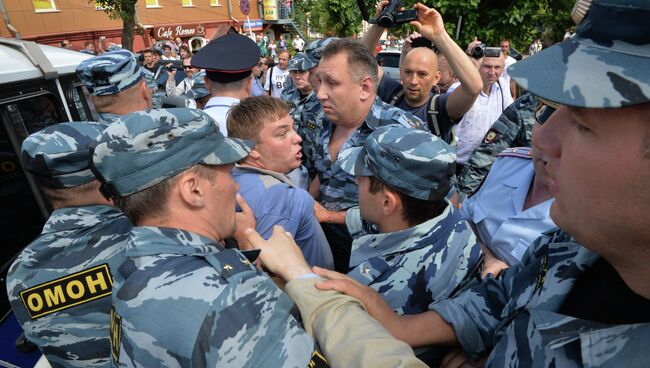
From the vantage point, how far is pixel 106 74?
305cm

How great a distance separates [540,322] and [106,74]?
3.41 metres

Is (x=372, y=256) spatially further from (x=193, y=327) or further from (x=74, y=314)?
(x=74, y=314)

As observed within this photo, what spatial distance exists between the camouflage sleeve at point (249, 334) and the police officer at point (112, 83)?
8.33 ft

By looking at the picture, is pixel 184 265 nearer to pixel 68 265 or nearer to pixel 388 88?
pixel 68 265

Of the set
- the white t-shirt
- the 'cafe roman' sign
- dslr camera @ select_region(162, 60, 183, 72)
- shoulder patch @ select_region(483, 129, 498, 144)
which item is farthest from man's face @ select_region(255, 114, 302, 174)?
the 'cafe roman' sign

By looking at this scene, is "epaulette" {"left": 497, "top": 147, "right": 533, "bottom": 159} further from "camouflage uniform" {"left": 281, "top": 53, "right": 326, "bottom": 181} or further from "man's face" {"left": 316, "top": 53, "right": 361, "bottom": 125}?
"camouflage uniform" {"left": 281, "top": 53, "right": 326, "bottom": 181}

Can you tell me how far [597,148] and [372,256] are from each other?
1.05m

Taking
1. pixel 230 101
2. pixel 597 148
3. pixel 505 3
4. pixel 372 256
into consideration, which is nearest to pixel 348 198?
pixel 372 256

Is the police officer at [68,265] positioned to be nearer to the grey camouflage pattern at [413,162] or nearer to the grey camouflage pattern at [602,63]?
the grey camouflage pattern at [413,162]

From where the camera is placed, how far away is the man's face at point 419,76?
11.9 feet

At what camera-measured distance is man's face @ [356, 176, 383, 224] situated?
5.52 ft

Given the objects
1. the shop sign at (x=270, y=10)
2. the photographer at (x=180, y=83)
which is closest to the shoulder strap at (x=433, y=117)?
the photographer at (x=180, y=83)

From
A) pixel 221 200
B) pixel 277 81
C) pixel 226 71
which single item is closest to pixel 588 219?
pixel 221 200

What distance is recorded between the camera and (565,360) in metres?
0.97
